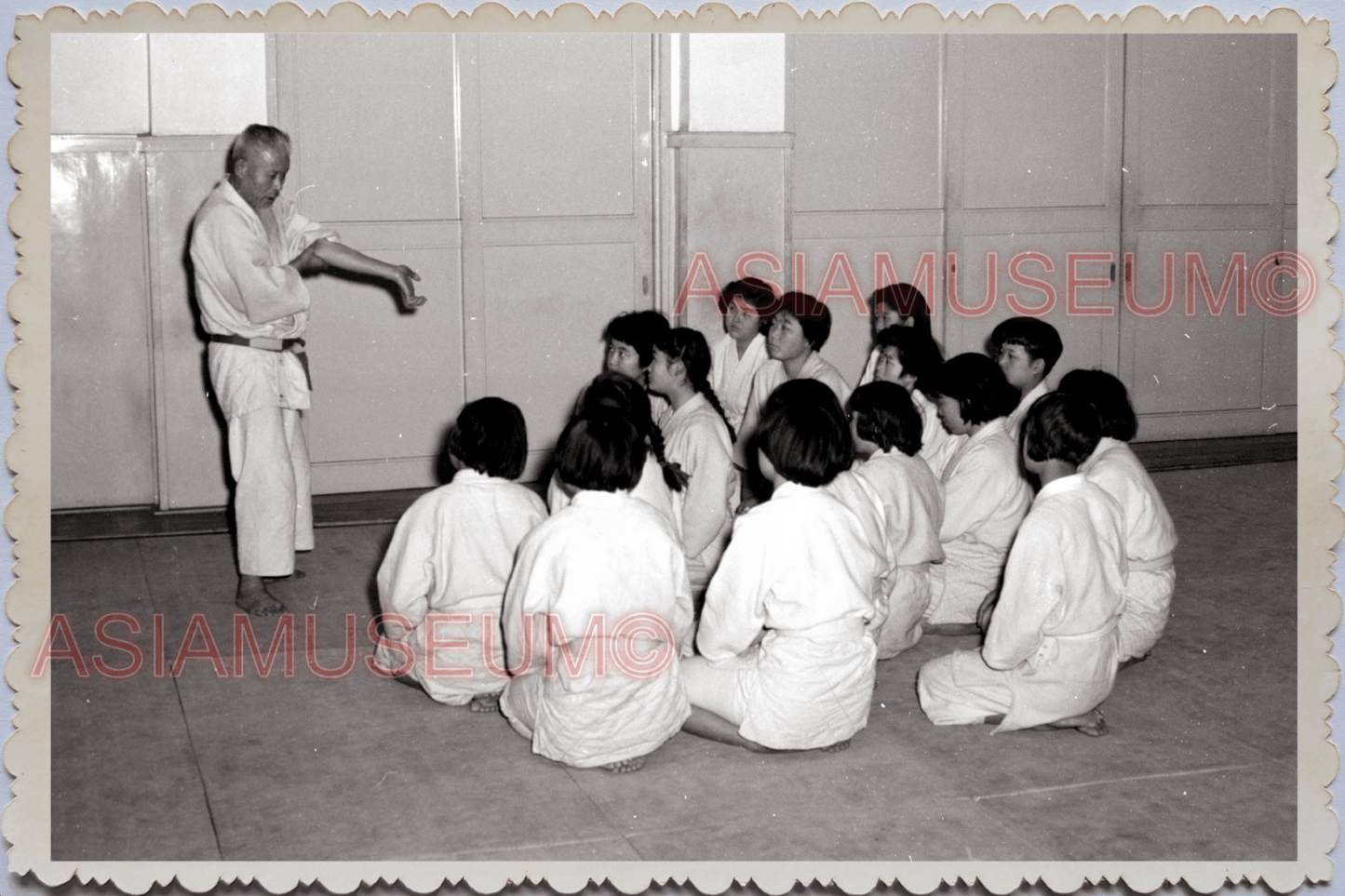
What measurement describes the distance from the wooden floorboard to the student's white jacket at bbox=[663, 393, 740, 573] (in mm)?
1894

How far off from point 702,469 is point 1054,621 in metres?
1.24

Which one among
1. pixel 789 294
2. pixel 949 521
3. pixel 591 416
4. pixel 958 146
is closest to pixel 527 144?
pixel 789 294

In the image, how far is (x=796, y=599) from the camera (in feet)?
11.4

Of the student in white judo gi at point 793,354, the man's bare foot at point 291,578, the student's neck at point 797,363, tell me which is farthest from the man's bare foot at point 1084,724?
the man's bare foot at point 291,578

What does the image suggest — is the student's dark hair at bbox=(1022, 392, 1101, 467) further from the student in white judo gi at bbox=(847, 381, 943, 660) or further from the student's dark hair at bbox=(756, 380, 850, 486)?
the student in white judo gi at bbox=(847, 381, 943, 660)

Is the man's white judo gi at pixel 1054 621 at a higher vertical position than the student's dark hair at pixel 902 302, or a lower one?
lower

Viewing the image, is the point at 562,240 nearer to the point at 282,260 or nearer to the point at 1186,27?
the point at 282,260

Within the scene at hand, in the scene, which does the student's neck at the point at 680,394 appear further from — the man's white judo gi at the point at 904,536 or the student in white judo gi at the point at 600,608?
the student in white judo gi at the point at 600,608

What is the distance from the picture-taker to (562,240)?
6582 millimetres

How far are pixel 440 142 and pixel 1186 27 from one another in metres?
3.84

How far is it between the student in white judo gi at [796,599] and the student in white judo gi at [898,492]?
777 mm

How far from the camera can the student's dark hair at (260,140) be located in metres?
4.58

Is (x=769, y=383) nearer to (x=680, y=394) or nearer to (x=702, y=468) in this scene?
(x=680, y=394)
